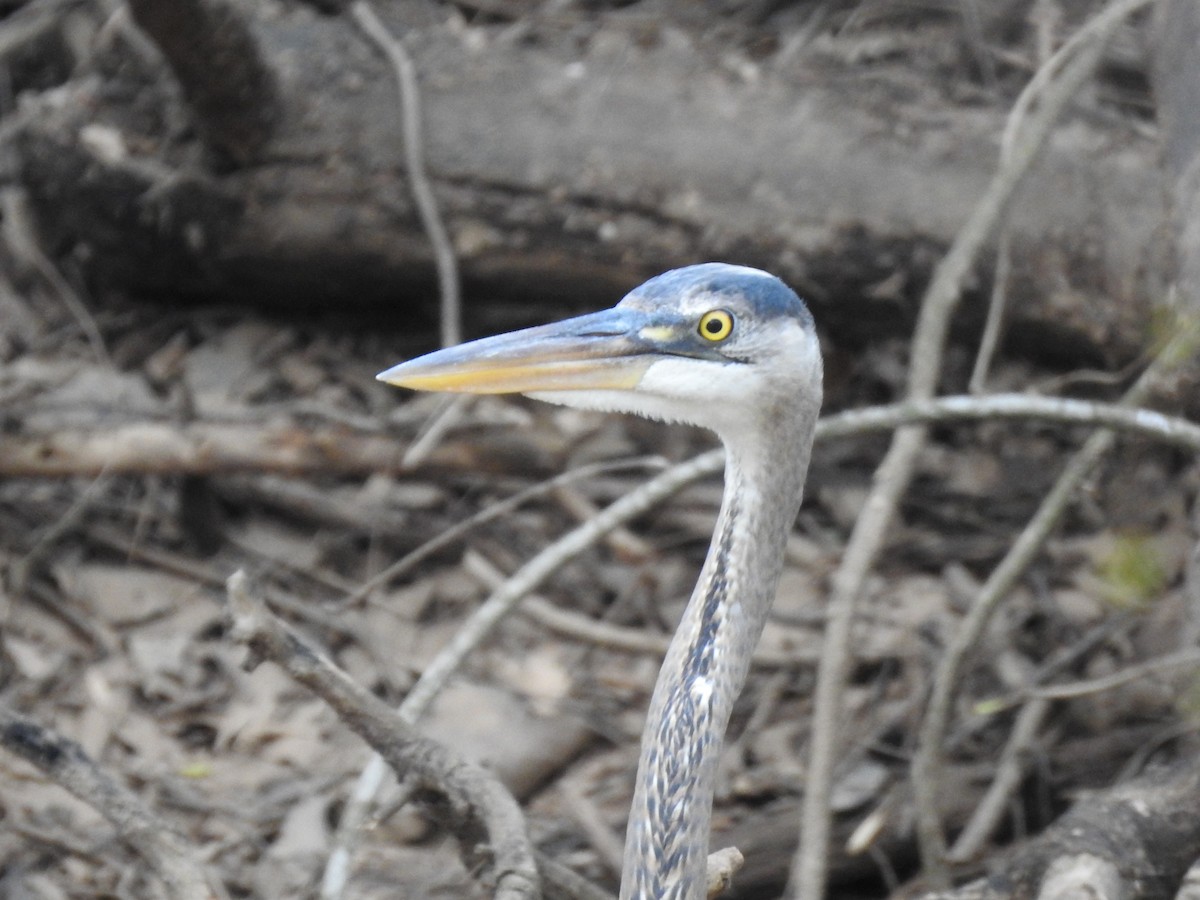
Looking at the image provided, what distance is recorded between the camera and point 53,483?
4246 millimetres

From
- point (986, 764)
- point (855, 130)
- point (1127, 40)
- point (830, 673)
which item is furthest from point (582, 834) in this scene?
point (1127, 40)

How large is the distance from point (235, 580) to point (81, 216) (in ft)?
8.27

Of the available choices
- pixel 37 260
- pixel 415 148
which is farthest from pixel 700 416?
pixel 37 260

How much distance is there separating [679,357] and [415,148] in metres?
2.13

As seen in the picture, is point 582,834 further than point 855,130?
No

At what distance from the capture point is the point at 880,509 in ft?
11.1

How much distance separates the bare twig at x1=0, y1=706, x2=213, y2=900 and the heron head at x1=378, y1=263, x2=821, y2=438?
0.85 meters

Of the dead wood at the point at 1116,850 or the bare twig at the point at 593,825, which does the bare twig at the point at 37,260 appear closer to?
the bare twig at the point at 593,825

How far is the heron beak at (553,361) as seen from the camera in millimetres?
2275

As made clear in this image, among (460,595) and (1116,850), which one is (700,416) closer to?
(1116,850)

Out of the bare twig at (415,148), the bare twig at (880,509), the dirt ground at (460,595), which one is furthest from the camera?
the bare twig at (415,148)

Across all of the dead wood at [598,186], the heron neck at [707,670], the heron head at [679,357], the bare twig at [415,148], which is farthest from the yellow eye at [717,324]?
the dead wood at [598,186]

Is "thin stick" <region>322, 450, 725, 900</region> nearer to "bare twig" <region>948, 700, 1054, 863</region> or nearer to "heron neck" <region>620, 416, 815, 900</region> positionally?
"heron neck" <region>620, 416, 815, 900</region>

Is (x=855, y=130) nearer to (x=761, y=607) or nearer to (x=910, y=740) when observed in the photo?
(x=910, y=740)
